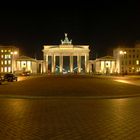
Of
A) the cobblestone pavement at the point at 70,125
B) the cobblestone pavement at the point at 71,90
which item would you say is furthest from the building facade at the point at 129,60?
the cobblestone pavement at the point at 70,125

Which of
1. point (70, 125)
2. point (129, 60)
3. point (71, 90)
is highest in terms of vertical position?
point (129, 60)

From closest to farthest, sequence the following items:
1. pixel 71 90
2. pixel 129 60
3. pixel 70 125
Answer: pixel 70 125 → pixel 71 90 → pixel 129 60

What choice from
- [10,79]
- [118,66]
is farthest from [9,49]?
[10,79]

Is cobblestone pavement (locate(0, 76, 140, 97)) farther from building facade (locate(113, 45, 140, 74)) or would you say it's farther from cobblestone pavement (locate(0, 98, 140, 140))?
building facade (locate(113, 45, 140, 74))

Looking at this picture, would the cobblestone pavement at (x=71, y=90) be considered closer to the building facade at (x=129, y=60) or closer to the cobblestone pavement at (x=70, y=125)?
the cobblestone pavement at (x=70, y=125)

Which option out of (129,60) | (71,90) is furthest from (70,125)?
(129,60)

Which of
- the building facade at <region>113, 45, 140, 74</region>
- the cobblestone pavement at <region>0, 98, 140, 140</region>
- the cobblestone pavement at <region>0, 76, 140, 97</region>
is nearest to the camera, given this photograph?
the cobblestone pavement at <region>0, 98, 140, 140</region>

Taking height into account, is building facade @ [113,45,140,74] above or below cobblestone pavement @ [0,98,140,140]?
above

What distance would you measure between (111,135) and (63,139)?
150 centimetres

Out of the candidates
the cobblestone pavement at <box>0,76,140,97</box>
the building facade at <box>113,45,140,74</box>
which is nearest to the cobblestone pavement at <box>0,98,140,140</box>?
the cobblestone pavement at <box>0,76,140,97</box>

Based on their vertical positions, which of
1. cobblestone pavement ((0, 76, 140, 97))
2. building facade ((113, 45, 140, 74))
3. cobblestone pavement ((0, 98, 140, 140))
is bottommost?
cobblestone pavement ((0, 98, 140, 140))

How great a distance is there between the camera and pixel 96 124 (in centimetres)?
1112

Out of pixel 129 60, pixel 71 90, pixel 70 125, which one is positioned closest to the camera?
pixel 70 125

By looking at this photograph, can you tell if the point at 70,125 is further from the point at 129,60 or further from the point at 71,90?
the point at 129,60
